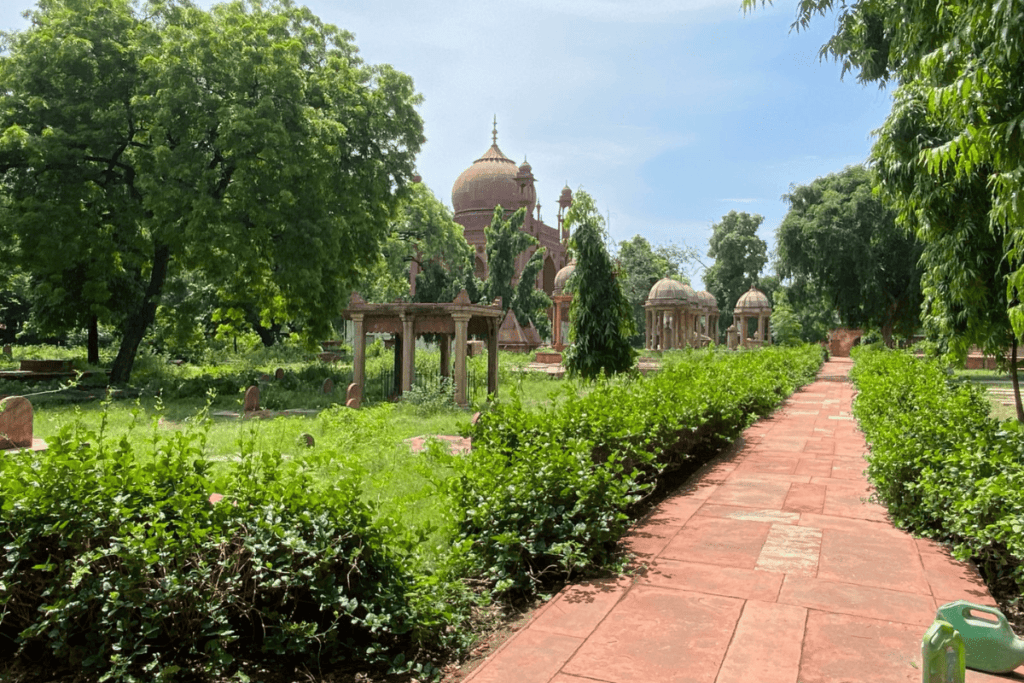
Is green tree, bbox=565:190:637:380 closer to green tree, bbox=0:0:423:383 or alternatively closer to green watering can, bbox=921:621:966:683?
green tree, bbox=0:0:423:383

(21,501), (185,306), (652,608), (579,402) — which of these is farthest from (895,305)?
(21,501)

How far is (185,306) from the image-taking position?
17.8 meters

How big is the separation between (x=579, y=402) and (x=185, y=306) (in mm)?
14568

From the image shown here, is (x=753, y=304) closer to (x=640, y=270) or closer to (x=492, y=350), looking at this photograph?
(x=640, y=270)

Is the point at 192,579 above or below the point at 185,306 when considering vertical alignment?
below

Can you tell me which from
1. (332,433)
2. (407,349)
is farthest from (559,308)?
→ (332,433)

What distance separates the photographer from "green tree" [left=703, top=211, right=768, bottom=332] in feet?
182

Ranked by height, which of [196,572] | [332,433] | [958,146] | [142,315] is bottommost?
[332,433]

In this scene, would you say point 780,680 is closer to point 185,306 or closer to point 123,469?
point 123,469

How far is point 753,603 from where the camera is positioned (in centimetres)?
363

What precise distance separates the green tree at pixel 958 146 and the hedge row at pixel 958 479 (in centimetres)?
74

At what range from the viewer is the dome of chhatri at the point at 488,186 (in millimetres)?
48906

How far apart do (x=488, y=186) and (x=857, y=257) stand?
27188 millimetres

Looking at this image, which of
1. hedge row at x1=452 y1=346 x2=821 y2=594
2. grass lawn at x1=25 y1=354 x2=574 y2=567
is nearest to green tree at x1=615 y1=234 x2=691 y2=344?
grass lawn at x1=25 y1=354 x2=574 y2=567
